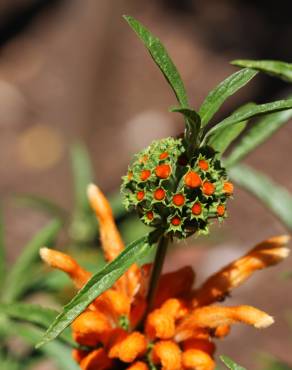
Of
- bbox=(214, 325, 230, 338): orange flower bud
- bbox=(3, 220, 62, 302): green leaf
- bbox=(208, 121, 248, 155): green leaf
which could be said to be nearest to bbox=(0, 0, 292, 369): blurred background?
bbox=(3, 220, 62, 302): green leaf

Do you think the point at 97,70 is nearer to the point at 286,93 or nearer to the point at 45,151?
the point at 45,151

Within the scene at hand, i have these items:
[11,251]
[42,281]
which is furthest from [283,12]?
[42,281]

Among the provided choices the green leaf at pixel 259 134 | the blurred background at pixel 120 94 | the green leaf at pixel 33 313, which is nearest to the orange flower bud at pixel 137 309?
the green leaf at pixel 33 313

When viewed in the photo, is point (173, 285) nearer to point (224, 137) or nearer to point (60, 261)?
point (60, 261)

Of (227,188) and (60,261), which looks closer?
(227,188)

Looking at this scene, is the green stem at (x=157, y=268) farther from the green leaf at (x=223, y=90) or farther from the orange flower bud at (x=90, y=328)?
the green leaf at (x=223, y=90)

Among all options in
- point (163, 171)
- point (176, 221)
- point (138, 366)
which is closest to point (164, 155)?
point (163, 171)
